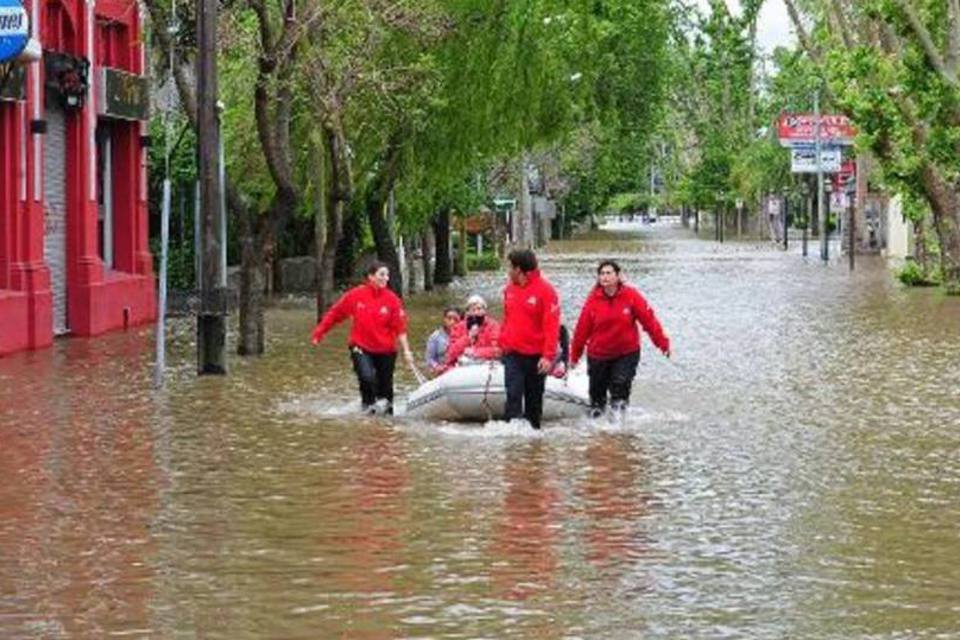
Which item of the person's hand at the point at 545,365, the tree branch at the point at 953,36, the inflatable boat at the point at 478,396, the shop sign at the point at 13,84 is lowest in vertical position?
the inflatable boat at the point at 478,396

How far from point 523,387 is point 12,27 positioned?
739cm

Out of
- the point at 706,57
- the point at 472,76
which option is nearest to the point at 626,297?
the point at 472,76

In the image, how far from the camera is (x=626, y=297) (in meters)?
19.5

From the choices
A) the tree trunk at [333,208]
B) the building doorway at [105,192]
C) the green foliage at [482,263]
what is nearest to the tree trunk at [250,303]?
the tree trunk at [333,208]

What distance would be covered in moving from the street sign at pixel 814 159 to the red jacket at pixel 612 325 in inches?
2456

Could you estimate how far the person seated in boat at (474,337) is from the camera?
20.3m

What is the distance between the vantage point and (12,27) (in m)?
23.0

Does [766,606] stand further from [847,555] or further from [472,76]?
[472,76]

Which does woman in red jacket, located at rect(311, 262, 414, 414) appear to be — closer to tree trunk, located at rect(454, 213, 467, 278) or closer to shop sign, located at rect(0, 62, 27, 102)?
shop sign, located at rect(0, 62, 27, 102)

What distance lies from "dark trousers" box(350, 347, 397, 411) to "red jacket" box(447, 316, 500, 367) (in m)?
0.54

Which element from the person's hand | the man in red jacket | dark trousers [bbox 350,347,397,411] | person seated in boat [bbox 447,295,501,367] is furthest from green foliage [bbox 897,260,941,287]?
the person's hand

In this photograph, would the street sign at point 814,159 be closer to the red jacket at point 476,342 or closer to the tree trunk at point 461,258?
the tree trunk at point 461,258

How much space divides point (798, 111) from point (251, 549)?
4097 inches

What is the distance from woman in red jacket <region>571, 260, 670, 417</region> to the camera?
63.6 feet
